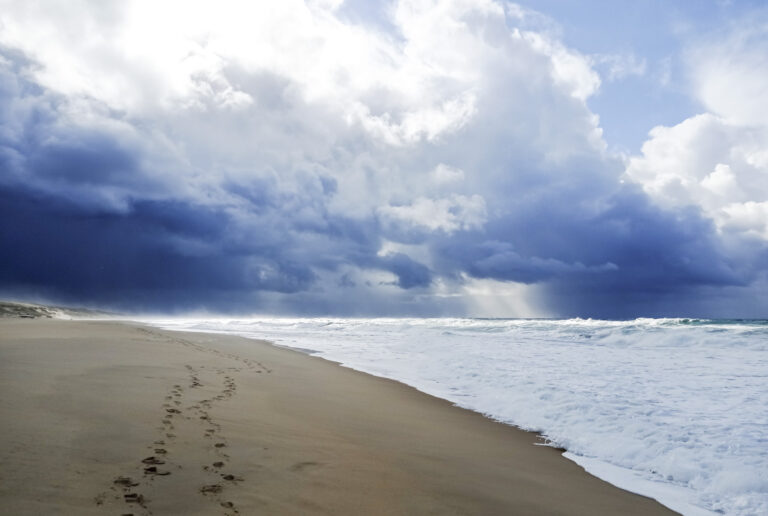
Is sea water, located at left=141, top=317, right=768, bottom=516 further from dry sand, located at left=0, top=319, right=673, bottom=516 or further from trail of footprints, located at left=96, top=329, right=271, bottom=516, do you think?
trail of footprints, located at left=96, top=329, right=271, bottom=516

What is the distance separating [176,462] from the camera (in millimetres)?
3881

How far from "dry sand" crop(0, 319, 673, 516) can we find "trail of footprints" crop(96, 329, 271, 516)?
2 cm

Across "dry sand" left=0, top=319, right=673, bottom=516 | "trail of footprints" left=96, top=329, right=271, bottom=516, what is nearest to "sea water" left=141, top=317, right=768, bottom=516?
"dry sand" left=0, top=319, right=673, bottom=516

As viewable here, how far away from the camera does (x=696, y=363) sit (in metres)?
15.0

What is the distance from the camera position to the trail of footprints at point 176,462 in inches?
123

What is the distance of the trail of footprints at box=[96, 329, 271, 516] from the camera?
123 inches

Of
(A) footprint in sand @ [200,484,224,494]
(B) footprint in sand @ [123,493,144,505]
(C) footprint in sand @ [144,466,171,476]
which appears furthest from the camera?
(C) footprint in sand @ [144,466,171,476]

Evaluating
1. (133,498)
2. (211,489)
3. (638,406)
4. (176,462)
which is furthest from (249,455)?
(638,406)

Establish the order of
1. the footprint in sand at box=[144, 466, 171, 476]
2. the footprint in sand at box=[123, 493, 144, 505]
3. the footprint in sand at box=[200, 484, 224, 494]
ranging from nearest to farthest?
1. the footprint in sand at box=[123, 493, 144, 505]
2. the footprint in sand at box=[200, 484, 224, 494]
3. the footprint in sand at box=[144, 466, 171, 476]

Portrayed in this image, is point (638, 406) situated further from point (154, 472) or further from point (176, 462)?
point (154, 472)

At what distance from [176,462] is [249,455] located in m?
0.68

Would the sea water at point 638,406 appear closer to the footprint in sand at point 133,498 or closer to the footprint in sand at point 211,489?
the footprint in sand at point 211,489

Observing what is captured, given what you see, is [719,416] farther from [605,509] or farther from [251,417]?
[251,417]

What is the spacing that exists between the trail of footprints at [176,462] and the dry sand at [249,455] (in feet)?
0.05
